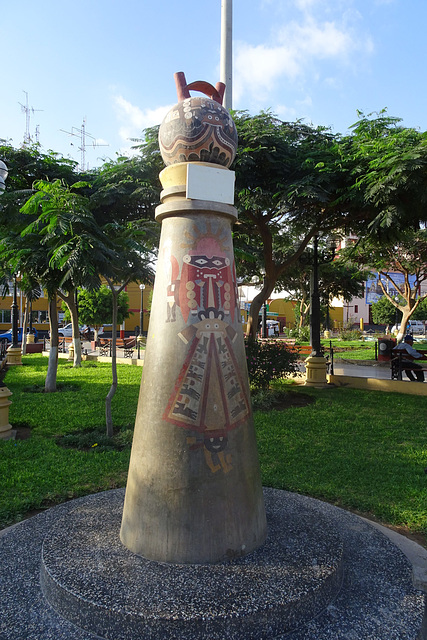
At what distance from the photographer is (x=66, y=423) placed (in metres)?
8.49

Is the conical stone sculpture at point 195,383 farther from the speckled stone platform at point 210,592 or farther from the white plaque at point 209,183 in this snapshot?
the speckled stone platform at point 210,592

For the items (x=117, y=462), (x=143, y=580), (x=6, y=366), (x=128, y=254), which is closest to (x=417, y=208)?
(x=128, y=254)

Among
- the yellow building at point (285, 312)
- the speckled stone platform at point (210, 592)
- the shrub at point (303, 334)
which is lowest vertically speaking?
the speckled stone platform at point (210, 592)

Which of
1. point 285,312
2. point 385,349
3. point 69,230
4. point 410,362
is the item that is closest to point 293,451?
point 69,230

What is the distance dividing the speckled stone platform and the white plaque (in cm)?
247

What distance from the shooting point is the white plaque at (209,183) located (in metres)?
3.17

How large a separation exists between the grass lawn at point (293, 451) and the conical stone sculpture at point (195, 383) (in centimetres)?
→ 220

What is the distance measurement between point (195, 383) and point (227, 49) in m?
8.59

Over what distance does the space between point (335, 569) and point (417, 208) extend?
27.2ft

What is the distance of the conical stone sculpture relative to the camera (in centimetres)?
295

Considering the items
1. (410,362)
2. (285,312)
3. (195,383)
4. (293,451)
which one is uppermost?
(285,312)

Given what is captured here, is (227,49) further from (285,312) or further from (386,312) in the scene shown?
(285,312)

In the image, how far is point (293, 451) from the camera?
683 cm

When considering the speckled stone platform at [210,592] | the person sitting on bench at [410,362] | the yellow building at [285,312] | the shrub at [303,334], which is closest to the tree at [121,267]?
the speckled stone platform at [210,592]
